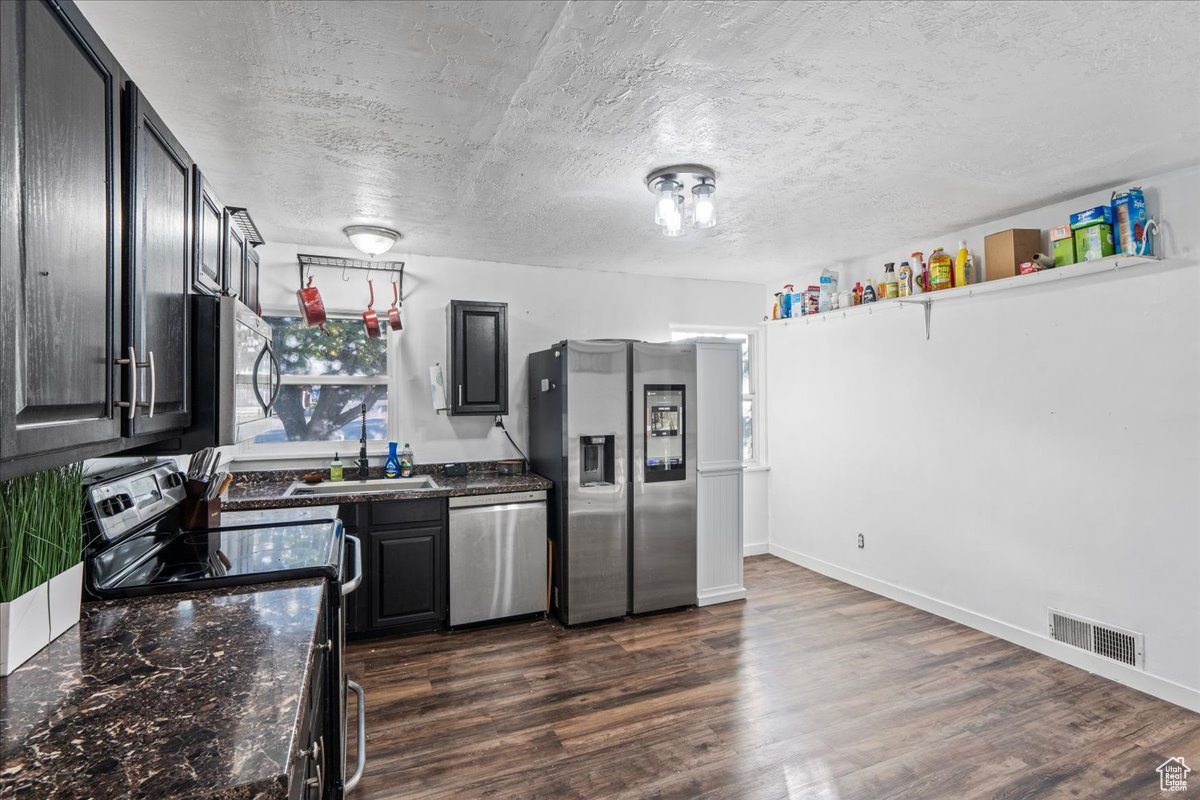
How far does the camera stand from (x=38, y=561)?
1.25 meters

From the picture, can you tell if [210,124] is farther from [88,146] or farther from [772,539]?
[772,539]

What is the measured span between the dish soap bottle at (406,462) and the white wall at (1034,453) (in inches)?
121

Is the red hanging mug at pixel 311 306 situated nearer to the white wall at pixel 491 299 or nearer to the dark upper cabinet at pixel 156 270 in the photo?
the white wall at pixel 491 299

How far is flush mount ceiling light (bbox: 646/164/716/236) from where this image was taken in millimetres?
2586

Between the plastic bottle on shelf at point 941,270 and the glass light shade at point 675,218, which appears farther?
the plastic bottle on shelf at point 941,270

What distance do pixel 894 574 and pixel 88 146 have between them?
4.49 meters

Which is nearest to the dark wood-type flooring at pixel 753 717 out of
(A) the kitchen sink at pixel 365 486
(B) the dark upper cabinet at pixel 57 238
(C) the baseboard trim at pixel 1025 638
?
(C) the baseboard trim at pixel 1025 638

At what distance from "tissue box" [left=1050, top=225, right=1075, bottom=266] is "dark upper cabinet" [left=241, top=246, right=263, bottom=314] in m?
3.81

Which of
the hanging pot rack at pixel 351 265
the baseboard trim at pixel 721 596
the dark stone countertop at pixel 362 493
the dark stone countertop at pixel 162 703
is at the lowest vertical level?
the baseboard trim at pixel 721 596

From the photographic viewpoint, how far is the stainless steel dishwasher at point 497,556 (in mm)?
3533

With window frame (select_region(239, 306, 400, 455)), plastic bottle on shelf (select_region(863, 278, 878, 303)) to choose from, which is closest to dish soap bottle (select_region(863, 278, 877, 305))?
plastic bottle on shelf (select_region(863, 278, 878, 303))

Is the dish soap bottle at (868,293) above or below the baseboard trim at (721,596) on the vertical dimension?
above

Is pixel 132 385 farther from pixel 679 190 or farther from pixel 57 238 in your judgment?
pixel 679 190

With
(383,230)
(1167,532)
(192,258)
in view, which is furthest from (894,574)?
(192,258)
